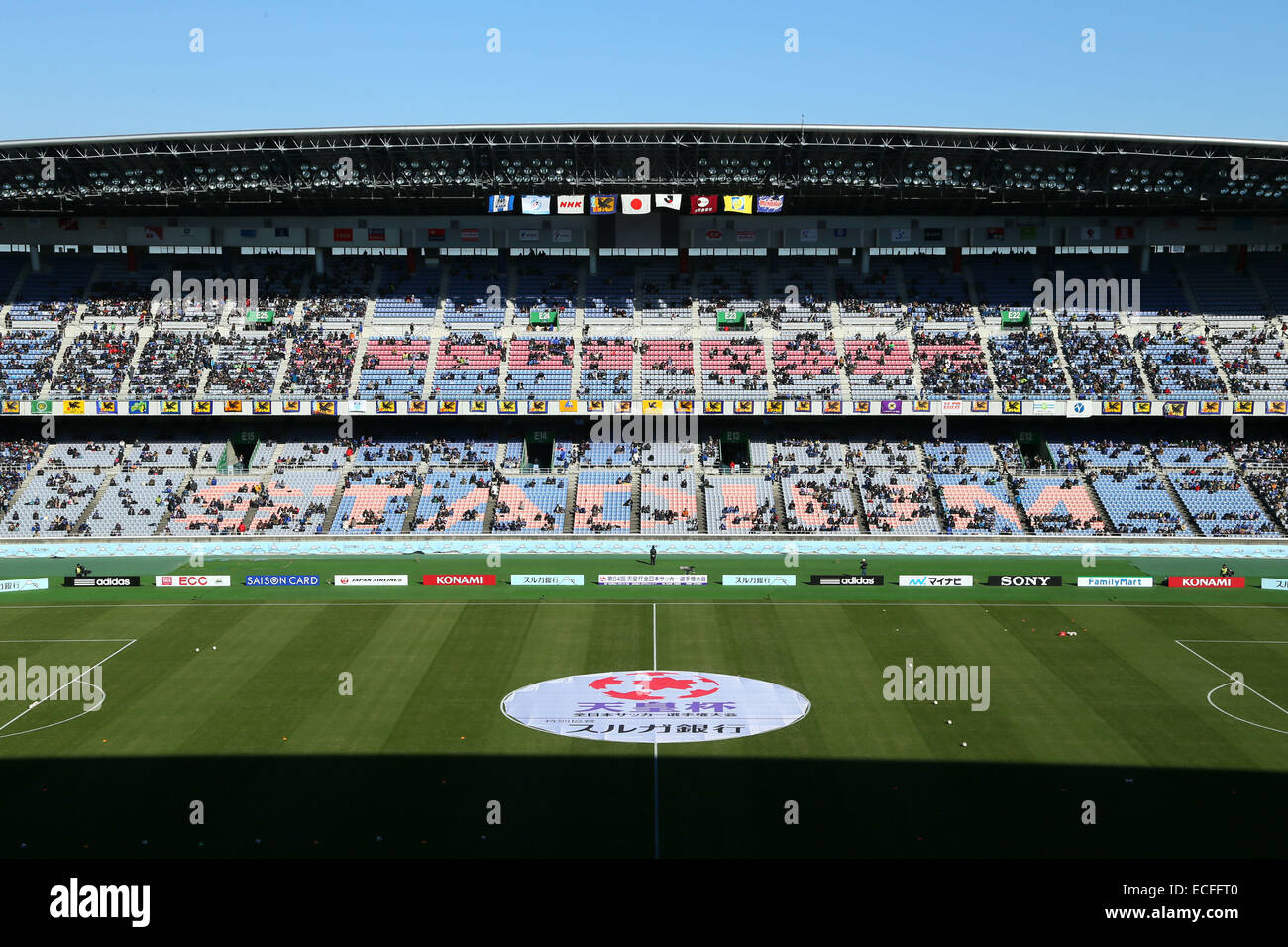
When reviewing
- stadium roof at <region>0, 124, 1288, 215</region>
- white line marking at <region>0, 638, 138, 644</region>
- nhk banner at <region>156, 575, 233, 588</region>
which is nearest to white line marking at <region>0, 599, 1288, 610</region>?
nhk banner at <region>156, 575, 233, 588</region>

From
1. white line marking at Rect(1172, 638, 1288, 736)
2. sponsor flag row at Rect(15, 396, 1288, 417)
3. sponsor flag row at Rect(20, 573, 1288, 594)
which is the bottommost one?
white line marking at Rect(1172, 638, 1288, 736)

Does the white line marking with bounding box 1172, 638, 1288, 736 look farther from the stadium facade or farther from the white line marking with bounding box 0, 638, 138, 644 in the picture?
the white line marking with bounding box 0, 638, 138, 644

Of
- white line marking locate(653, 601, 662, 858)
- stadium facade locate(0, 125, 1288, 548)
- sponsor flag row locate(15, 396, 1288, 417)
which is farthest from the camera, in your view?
sponsor flag row locate(15, 396, 1288, 417)

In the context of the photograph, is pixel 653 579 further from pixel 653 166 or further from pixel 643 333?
pixel 653 166

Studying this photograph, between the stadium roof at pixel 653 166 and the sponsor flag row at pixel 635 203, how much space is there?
3.12 feet

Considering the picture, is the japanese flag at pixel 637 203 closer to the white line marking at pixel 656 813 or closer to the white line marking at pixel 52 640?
the white line marking at pixel 52 640

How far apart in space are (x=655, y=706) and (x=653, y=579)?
17561 millimetres

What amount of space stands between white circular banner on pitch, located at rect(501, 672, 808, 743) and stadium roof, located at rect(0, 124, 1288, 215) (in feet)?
139

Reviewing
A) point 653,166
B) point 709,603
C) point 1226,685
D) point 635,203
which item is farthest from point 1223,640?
point 653,166

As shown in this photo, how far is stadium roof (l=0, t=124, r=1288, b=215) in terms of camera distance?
67.4m

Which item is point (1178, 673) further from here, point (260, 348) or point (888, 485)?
point (260, 348)

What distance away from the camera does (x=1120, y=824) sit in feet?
82.1
